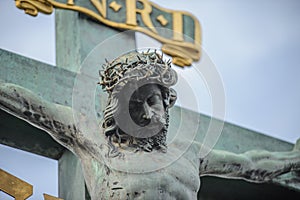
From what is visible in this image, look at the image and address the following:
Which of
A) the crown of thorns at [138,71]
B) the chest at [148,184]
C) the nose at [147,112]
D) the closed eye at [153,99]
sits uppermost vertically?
the crown of thorns at [138,71]

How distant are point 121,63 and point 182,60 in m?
1.17

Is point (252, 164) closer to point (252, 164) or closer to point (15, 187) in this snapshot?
point (252, 164)

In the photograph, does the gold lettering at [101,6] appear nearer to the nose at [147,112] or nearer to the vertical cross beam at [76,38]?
the vertical cross beam at [76,38]

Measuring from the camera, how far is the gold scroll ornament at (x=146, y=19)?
19.7ft

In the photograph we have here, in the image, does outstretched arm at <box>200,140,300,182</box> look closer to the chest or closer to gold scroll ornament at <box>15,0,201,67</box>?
the chest

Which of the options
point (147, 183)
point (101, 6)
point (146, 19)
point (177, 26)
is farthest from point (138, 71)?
point (177, 26)

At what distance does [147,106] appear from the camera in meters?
5.12

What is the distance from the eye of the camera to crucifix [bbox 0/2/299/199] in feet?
16.7

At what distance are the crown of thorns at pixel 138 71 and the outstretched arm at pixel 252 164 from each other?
503 millimetres

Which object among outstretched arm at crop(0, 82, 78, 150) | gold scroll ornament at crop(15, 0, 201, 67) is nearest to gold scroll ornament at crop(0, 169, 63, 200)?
outstretched arm at crop(0, 82, 78, 150)

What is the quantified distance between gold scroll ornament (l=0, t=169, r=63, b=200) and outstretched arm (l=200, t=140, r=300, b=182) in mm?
590

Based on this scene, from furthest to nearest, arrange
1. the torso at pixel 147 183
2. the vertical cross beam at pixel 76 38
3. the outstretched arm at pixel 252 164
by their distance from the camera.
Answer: the vertical cross beam at pixel 76 38 → the outstretched arm at pixel 252 164 → the torso at pixel 147 183

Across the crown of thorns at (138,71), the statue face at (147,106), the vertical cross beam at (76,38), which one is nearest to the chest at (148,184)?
the statue face at (147,106)

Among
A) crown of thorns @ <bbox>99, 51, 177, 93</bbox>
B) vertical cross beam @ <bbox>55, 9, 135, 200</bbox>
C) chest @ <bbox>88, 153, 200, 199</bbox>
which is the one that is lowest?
chest @ <bbox>88, 153, 200, 199</bbox>
